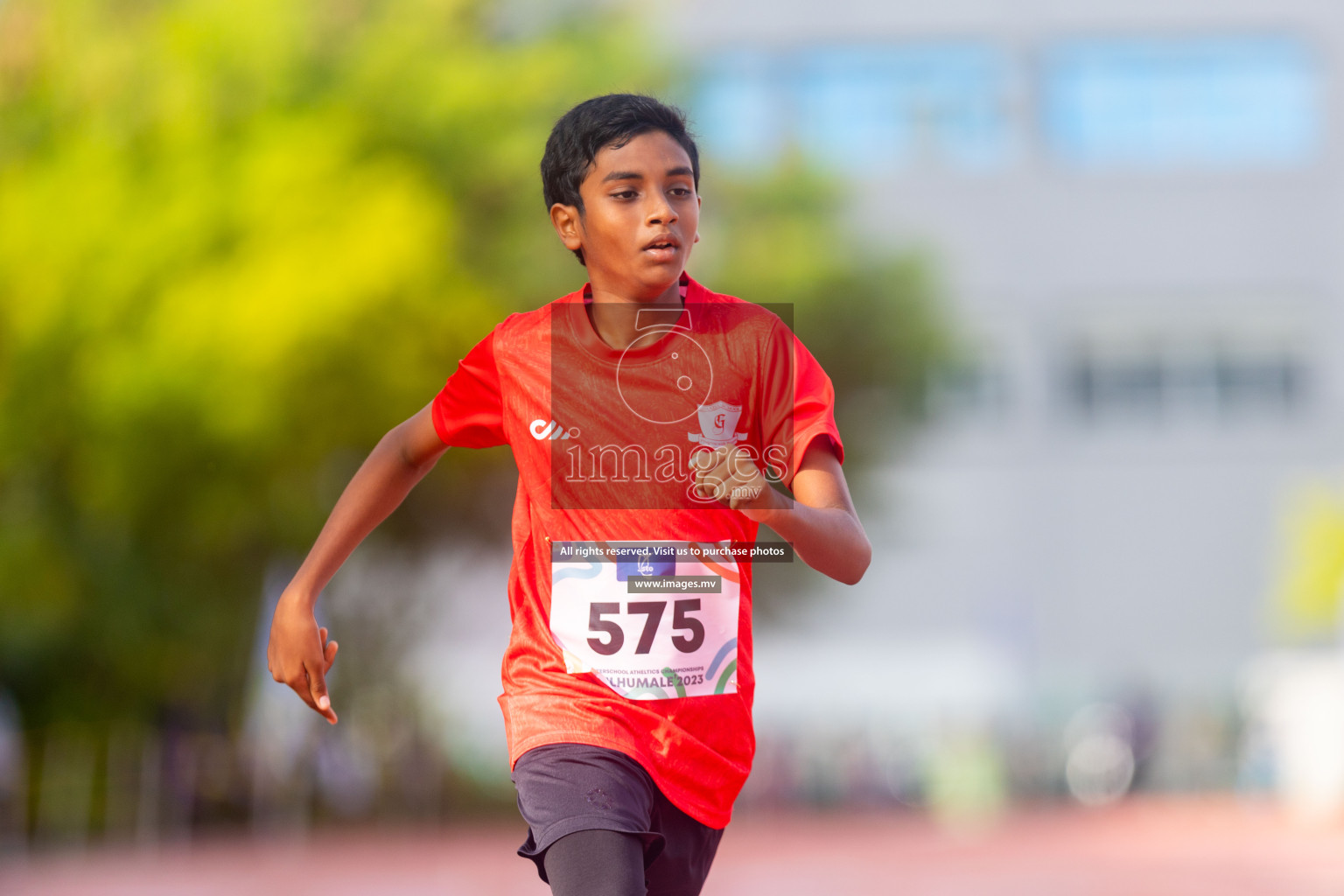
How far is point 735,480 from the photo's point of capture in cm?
265

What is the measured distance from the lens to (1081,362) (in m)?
32.2

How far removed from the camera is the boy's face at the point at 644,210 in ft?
10.5

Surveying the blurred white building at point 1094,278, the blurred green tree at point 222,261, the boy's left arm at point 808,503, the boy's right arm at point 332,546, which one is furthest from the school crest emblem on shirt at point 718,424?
the blurred white building at point 1094,278

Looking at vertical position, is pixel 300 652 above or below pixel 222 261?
below

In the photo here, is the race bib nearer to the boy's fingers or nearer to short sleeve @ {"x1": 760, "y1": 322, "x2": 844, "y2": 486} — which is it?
short sleeve @ {"x1": 760, "y1": 322, "x2": 844, "y2": 486}

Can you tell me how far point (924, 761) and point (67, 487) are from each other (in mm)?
13147

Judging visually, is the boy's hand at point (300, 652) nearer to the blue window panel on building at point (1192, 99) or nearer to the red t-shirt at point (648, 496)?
the red t-shirt at point (648, 496)

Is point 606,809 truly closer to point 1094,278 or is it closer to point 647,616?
point 647,616

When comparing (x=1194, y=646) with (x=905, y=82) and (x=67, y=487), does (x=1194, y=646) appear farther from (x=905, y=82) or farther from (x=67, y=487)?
(x=67, y=487)

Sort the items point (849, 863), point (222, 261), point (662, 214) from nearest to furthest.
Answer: point (662, 214), point (849, 863), point (222, 261)

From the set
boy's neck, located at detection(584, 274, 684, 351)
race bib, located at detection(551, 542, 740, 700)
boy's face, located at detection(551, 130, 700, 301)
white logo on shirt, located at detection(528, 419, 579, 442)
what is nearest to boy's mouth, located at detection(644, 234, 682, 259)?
boy's face, located at detection(551, 130, 700, 301)

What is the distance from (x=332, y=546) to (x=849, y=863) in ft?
43.6

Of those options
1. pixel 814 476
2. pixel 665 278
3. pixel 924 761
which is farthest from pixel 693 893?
pixel 924 761

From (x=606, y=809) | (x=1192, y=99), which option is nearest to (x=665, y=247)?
(x=606, y=809)
